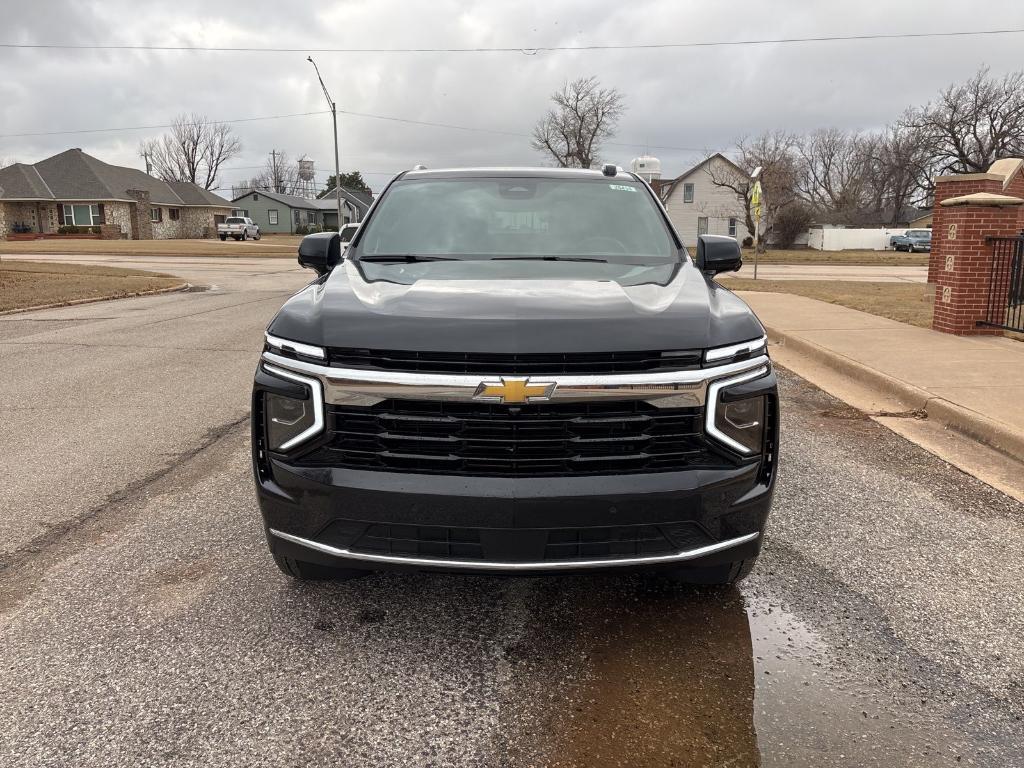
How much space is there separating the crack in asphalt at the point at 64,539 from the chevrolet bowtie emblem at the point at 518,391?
2.23 metres

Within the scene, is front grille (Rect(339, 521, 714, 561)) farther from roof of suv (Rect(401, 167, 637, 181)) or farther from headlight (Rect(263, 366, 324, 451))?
roof of suv (Rect(401, 167, 637, 181))

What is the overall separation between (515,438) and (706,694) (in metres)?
1.06

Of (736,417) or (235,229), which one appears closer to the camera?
(736,417)

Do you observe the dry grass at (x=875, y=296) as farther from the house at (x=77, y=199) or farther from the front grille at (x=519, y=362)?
the house at (x=77, y=199)

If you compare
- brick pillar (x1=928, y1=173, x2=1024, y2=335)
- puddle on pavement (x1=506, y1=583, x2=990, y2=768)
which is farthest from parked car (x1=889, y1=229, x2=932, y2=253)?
puddle on pavement (x1=506, y1=583, x2=990, y2=768)

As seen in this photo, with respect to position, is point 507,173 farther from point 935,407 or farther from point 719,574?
point 935,407

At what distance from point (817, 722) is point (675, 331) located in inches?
51.5

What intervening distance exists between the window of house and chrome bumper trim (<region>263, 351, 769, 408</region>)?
67410 mm

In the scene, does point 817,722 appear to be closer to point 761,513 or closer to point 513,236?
point 761,513

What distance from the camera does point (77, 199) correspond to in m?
59.9

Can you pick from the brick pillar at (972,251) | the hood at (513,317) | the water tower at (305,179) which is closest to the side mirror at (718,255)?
the hood at (513,317)

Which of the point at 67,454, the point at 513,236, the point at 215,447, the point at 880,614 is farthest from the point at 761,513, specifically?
the point at 67,454

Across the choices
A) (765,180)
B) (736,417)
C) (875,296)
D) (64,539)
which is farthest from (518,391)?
(765,180)

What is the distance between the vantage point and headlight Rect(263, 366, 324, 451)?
2609 mm
